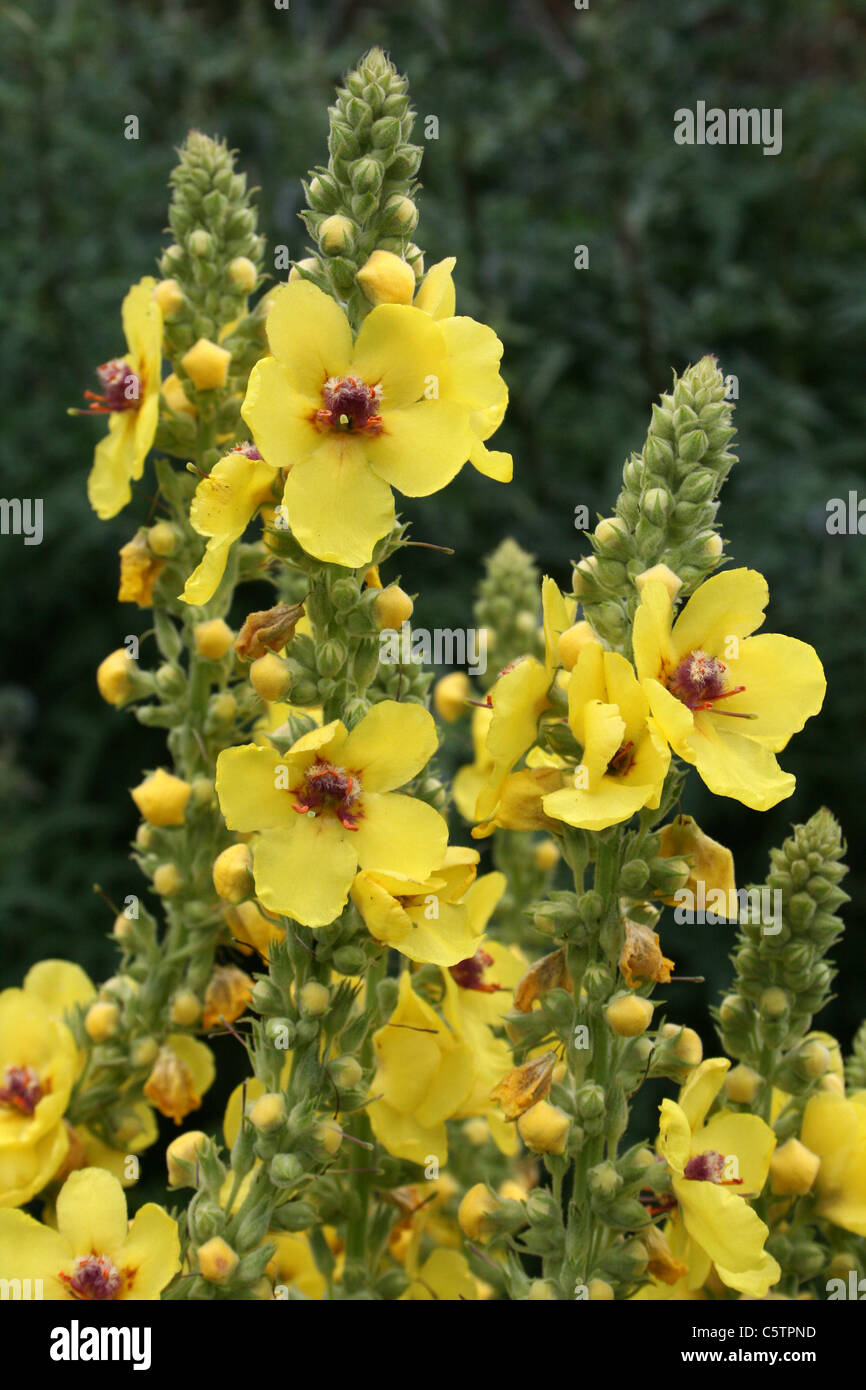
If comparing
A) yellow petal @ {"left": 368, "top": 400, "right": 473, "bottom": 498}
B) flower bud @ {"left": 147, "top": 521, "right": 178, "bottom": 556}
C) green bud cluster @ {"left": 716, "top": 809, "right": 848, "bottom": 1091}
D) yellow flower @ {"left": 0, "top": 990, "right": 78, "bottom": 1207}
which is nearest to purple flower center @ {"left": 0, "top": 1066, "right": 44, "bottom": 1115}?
yellow flower @ {"left": 0, "top": 990, "right": 78, "bottom": 1207}

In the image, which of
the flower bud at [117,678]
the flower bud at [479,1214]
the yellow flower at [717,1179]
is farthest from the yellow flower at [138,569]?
the yellow flower at [717,1179]

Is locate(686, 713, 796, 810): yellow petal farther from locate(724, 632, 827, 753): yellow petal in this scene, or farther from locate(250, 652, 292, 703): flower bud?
locate(250, 652, 292, 703): flower bud

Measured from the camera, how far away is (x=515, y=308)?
6.77 meters

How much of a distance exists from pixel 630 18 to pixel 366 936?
6.76 meters

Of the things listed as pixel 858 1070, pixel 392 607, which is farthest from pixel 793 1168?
pixel 392 607

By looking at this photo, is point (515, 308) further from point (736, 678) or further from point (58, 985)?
point (736, 678)

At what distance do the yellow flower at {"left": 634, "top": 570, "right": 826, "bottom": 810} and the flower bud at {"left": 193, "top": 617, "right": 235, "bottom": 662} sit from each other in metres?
0.90

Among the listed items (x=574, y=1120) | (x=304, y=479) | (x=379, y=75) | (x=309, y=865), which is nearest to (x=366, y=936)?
(x=309, y=865)

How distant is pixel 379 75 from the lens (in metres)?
2.20

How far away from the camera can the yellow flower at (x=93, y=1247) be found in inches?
85.2

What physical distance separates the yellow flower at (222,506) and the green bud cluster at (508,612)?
1.15 metres

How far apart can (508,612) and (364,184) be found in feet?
4.38

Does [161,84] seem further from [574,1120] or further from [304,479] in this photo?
[574,1120]

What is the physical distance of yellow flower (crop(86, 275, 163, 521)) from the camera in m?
2.68
